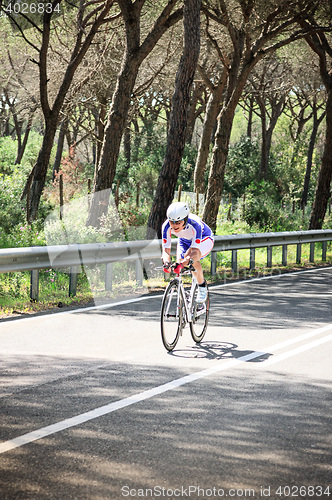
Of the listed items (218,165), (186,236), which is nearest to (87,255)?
(186,236)

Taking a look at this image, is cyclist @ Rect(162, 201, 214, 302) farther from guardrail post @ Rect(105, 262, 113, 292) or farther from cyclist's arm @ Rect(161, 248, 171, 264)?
guardrail post @ Rect(105, 262, 113, 292)

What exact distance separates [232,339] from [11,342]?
8.26 ft

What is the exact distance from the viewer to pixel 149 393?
607cm

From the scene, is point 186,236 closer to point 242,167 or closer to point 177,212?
point 177,212

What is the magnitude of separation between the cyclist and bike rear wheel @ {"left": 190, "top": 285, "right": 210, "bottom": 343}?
104 mm

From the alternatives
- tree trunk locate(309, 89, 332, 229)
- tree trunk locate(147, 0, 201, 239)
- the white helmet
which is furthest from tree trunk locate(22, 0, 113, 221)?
the white helmet

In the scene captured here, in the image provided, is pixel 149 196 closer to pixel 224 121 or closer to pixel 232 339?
pixel 224 121

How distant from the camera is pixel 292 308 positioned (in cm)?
1100

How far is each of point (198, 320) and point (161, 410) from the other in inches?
108

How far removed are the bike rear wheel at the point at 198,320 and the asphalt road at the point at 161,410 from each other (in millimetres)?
165

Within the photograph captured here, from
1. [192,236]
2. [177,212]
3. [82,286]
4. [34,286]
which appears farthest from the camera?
[82,286]

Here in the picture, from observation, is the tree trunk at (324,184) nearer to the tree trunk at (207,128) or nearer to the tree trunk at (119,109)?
the tree trunk at (207,128)

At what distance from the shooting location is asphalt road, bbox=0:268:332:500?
4.22m

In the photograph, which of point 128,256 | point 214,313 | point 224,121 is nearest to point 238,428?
point 214,313
